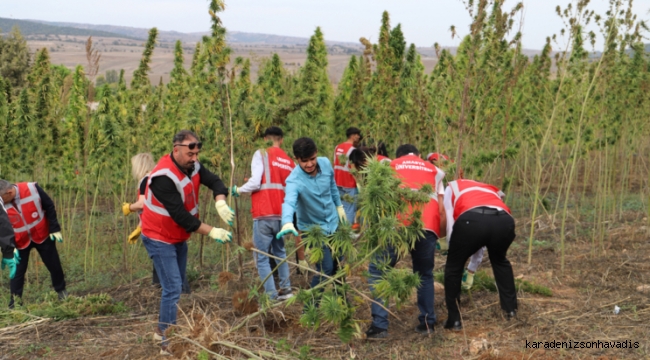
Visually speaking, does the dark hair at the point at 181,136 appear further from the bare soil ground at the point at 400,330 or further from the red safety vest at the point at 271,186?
the red safety vest at the point at 271,186

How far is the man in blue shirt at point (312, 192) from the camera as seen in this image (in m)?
5.80

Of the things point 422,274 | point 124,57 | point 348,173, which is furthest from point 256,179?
point 124,57

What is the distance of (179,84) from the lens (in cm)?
1150

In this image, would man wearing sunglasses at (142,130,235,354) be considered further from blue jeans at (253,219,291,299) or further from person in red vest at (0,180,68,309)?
person in red vest at (0,180,68,309)

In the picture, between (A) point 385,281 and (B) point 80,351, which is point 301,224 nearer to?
(A) point 385,281

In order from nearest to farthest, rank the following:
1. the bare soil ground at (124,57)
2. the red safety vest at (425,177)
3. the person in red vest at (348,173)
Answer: the red safety vest at (425,177), the person in red vest at (348,173), the bare soil ground at (124,57)

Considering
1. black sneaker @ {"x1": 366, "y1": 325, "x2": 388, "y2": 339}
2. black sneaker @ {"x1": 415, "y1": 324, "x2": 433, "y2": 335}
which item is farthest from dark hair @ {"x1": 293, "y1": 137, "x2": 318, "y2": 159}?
black sneaker @ {"x1": 415, "y1": 324, "x2": 433, "y2": 335}

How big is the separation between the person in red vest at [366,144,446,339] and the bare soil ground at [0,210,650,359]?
15 cm

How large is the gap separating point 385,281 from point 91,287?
5405 millimetres

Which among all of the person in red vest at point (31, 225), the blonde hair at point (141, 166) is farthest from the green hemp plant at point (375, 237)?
the person in red vest at point (31, 225)

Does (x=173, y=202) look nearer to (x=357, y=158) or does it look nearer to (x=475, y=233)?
(x=357, y=158)

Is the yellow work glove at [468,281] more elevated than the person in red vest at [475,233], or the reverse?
the person in red vest at [475,233]

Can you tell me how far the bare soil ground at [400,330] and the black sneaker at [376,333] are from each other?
0.06 meters

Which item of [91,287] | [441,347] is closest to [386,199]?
[441,347]
